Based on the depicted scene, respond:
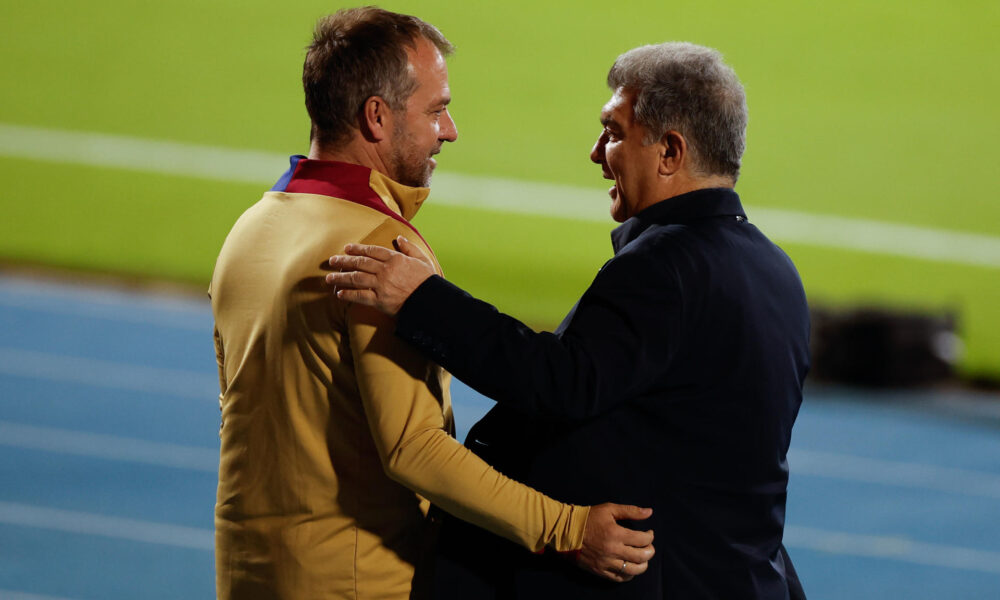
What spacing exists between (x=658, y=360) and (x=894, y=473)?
16.1ft

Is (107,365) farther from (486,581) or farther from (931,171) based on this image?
(931,171)

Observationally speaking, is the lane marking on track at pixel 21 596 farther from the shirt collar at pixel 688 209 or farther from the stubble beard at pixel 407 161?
the shirt collar at pixel 688 209

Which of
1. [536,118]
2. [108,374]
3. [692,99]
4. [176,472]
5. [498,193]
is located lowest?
[176,472]

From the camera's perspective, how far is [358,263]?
239cm

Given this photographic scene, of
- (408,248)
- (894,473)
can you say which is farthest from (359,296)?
(894,473)

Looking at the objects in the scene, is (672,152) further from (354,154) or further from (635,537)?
(635,537)

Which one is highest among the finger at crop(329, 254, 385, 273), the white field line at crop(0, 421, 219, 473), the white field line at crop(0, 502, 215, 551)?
the finger at crop(329, 254, 385, 273)

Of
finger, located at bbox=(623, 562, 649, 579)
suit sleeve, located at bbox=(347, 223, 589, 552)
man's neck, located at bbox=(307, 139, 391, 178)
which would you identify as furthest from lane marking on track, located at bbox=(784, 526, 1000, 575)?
man's neck, located at bbox=(307, 139, 391, 178)

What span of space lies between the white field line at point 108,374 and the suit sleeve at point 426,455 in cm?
531

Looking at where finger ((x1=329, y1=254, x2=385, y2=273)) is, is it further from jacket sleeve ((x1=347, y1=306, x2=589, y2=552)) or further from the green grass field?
the green grass field

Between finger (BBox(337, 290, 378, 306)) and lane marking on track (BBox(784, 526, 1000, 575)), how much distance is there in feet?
13.5

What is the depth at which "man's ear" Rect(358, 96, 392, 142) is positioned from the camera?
2.57 metres

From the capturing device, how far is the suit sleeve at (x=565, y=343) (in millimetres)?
2361

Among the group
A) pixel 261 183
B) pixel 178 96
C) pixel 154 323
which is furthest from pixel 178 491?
pixel 178 96
